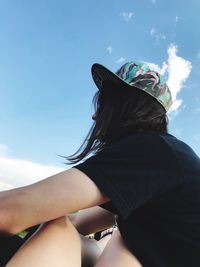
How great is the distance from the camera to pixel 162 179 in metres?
1.90

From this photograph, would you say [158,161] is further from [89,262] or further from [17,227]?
[89,262]

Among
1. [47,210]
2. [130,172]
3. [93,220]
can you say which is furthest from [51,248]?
[93,220]

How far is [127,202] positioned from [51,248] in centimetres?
42

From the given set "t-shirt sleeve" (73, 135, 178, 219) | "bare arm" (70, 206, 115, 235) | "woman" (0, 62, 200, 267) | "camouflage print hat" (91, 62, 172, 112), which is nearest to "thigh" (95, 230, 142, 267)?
"woman" (0, 62, 200, 267)

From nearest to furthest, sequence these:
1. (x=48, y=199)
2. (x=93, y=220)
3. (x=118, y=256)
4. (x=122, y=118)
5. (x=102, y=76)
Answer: (x=48, y=199) < (x=118, y=256) < (x=122, y=118) < (x=102, y=76) < (x=93, y=220)

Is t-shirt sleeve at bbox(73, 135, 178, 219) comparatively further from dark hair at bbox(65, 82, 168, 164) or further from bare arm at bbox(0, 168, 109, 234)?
dark hair at bbox(65, 82, 168, 164)

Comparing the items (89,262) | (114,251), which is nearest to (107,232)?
(89,262)

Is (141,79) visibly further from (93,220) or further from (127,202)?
(93,220)

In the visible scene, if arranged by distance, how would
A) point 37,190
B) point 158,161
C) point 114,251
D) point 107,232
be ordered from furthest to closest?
point 107,232, point 114,251, point 158,161, point 37,190

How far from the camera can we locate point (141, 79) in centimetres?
248

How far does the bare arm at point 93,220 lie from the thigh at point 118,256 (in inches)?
21.4

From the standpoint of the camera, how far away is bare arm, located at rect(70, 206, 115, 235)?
9.28 ft

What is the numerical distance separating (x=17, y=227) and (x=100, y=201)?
0.39 m

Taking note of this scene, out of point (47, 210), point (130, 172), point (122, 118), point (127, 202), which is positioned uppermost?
point (122, 118)
